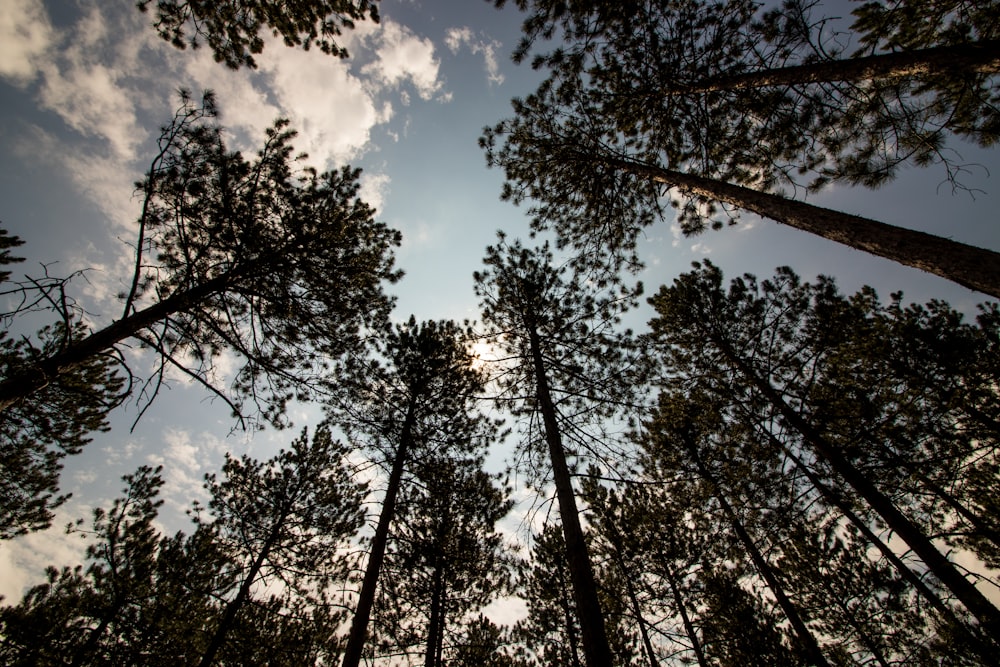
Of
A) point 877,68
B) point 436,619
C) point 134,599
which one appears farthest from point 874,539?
point 134,599

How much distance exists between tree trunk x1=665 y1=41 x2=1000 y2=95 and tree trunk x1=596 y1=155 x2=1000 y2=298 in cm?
187

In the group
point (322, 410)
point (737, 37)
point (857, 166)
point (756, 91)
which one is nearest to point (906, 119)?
point (857, 166)

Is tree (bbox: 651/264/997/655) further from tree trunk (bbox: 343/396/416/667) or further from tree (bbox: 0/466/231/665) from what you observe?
tree (bbox: 0/466/231/665)

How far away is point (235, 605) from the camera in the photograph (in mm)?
8367

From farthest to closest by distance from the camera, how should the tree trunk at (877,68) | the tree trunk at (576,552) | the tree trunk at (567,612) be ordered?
the tree trunk at (567,612)
the tree trunk at (576,552)
the tree trunk at (877,68)

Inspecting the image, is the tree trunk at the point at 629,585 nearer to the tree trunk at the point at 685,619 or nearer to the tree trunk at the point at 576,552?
the tree trunk at the point at 685,619

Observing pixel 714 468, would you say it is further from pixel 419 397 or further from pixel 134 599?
pixel 134 599

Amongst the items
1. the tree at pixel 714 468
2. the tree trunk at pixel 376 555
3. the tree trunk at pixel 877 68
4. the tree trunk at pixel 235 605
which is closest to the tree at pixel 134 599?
the tree trunk at pixel 235 605

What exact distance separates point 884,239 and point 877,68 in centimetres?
316

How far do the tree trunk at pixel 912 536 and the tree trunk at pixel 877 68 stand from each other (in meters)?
6.03

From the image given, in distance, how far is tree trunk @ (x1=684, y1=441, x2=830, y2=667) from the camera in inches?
311

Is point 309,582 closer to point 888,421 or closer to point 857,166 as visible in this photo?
point 888,421

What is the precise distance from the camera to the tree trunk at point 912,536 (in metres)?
5.15

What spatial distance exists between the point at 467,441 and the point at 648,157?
26.3ft
